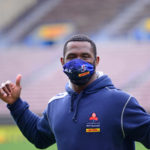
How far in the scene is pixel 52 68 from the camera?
18.7 meters

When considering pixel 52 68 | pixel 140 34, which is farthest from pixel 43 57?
pixel 140 34

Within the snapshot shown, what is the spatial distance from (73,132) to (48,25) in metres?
18.5

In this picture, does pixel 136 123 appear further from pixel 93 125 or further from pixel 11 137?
pixel 11 137

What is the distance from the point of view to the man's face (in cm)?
312

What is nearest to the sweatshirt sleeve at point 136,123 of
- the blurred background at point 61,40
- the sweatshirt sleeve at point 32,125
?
the sweatshirt sleeve at point 32,125

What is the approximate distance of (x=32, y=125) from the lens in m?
3.47

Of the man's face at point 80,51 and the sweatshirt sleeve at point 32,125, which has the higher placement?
the man's face at point 80,51

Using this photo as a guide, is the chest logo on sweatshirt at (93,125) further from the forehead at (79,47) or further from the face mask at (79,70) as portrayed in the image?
the forehead at (79,47)

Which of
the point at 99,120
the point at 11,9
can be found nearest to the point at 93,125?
the point at 99,120

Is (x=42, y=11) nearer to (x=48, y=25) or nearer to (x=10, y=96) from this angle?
(x=48, y=25)

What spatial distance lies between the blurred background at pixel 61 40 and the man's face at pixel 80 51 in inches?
428

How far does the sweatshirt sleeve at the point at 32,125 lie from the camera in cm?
343

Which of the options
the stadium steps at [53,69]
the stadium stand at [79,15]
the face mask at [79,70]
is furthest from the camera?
the stadium stand at [79,15]

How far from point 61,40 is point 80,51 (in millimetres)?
17335
